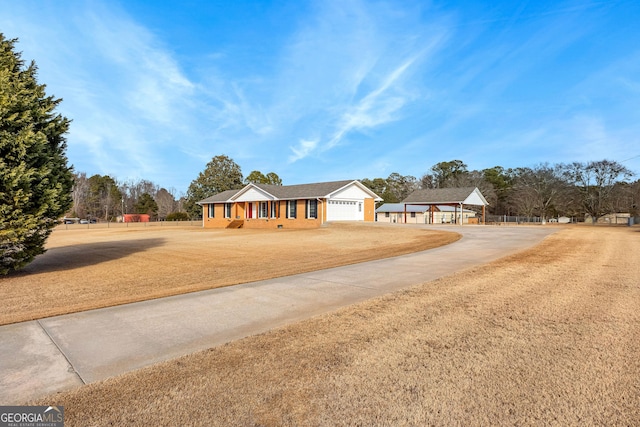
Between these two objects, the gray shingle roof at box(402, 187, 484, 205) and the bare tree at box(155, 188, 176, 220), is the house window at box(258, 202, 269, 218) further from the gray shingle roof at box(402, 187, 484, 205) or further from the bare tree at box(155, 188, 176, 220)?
the bare tree at box(155, 188, 176, 220)

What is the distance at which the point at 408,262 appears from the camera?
9977 mm

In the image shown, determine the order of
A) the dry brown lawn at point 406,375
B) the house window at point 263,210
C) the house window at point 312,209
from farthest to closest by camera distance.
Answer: the house window at point 263,210 < the house window at point 312,209 < the dry brown lawn at point 406,375

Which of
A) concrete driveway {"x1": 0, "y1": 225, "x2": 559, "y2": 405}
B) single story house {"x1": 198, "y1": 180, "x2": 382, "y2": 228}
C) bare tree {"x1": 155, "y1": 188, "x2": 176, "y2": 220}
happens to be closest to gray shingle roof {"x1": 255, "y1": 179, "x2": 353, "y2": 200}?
single story house {"x1": 198, "y1": 180, "x2": 382, "y2": 228}

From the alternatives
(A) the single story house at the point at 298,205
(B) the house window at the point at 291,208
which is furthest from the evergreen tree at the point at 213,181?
(B) the house window at the point at 291,208

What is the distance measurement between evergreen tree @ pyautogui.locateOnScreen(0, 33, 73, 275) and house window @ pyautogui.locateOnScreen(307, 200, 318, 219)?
22.4 m

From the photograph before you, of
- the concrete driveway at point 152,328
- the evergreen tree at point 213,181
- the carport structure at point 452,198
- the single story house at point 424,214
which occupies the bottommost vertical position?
the concrete driveway at point 152,328

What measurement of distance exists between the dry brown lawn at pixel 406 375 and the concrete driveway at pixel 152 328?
0.36 m

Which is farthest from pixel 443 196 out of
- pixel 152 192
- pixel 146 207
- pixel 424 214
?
pixel 152 192

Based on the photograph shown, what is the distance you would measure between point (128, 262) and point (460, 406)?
11.4 metres

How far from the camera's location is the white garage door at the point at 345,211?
31.0 metres

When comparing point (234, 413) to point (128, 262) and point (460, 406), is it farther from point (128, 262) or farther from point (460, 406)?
point (128, 262)

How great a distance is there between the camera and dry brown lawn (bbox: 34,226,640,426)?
2553mm

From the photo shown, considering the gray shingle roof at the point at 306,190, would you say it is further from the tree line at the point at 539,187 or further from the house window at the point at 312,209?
the tree line at the point at 539,187

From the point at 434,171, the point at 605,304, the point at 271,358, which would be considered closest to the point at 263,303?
the point at 271,358
